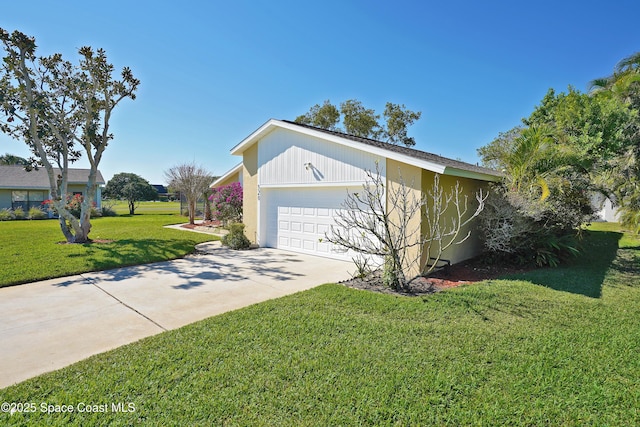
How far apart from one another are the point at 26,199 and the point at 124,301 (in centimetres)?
3079

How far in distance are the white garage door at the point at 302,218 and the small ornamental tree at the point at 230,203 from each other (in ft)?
14.6

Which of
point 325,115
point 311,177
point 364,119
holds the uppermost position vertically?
point 325,115

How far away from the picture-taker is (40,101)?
10.9 meters

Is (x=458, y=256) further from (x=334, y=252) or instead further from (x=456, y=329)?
(x=456, y=329)

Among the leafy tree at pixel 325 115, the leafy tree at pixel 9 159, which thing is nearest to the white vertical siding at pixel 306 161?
the leafy tree at pixel 325 115

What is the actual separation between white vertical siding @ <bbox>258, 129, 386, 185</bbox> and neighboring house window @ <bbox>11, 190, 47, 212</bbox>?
27063mm

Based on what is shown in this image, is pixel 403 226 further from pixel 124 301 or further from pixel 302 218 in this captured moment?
pixel 124 301

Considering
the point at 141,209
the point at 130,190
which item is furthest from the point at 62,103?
the point at 141,209

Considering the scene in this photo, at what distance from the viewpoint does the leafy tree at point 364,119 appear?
27.9m

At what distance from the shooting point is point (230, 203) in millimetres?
16188

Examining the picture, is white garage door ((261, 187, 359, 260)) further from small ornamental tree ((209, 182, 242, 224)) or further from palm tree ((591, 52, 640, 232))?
palm tree ((591, 52, 640, 232))

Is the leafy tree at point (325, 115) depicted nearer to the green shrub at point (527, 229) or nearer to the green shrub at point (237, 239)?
the green shrub at point (237, 239)

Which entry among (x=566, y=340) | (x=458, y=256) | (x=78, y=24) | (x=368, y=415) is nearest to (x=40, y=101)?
(x=78, y=24)

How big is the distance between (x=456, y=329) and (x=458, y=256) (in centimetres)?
536
